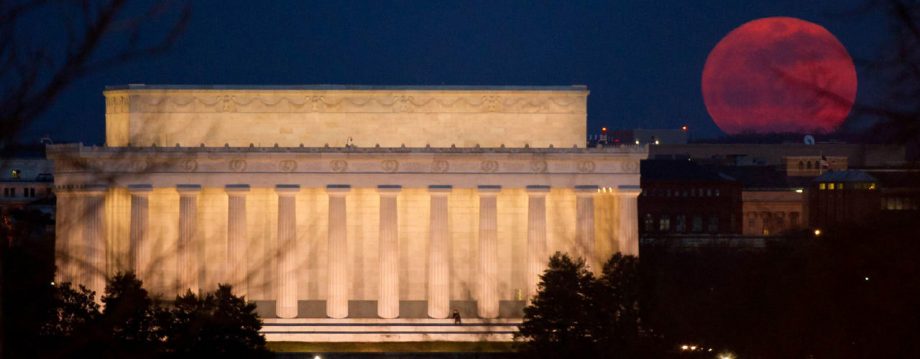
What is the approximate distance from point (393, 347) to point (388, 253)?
7.72 meters

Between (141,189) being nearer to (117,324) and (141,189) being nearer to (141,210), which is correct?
(141,210)

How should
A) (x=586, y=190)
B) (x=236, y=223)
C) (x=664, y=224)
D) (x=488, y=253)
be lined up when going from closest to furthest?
(x=236, y=223)
(x=586, y=190)
(x=488, y=253)
(x=664, y=224)

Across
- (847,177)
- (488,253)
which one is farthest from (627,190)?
(847,177)

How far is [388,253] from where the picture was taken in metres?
104

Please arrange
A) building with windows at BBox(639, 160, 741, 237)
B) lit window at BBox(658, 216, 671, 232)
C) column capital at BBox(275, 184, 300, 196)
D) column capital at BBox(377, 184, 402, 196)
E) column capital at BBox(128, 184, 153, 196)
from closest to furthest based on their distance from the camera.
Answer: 1. column capital at BBox(128, 184, 153, 196)
2. column capital at BBox(275, 184, 300, 196)
3. column capital at BBox(377, 184, 402, 196)
4. lit window at BBox(658, 216, 671, 232)
5. building with windows at BBox(639, 160, 741, 237)

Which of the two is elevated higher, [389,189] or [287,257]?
[389,189]

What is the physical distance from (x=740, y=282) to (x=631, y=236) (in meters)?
11.1

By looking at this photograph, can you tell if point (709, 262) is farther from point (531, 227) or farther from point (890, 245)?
point (890, 245)

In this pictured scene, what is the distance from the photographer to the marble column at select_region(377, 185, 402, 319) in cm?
10325

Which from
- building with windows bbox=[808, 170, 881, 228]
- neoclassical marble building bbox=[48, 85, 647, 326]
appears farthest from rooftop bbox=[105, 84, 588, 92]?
building with windows bbox=[808, 170, 881, 228]

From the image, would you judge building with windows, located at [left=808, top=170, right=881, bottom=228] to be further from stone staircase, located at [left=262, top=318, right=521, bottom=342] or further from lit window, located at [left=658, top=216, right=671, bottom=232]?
stone staircase, located at [left=262, top=318, right=521, bottom=342]

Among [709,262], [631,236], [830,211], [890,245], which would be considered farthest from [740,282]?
[830,211]

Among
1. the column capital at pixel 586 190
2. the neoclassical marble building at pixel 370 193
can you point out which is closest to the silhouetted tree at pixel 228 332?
the neoclassical marble building at pixel 370 193

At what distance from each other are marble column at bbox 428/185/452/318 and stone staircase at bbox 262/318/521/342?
1.00 m
